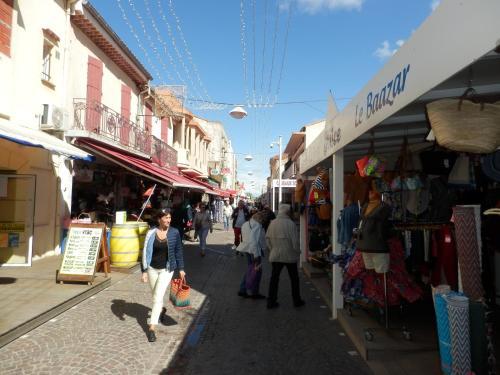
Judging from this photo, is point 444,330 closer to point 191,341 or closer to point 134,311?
point 191,341

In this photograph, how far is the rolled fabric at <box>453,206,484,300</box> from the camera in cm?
340

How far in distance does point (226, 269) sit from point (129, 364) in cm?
649

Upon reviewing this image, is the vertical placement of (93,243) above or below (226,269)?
above

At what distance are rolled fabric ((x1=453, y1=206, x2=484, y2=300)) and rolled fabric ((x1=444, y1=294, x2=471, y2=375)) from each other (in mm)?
173

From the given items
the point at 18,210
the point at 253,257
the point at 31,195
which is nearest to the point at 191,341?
→ the point at 253,257

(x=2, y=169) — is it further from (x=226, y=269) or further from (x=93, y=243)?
(x=226, y=269)

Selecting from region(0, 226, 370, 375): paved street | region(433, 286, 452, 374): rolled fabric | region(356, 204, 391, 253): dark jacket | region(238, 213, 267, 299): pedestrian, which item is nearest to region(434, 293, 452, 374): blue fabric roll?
region(433, 286, 452, 374): rolled fabric

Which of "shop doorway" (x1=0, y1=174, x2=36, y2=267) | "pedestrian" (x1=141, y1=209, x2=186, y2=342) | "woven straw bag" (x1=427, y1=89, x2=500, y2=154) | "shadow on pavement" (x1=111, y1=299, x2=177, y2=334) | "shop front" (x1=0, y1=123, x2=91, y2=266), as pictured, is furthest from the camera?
"shop doorway" (x1=0, y1=174, x2=36, y2=267)

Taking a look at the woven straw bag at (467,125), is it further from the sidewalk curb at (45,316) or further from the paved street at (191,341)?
the sidewalk curb at (45,316)

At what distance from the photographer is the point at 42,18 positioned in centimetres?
1005

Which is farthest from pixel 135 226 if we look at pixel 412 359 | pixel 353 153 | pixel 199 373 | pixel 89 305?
pixel 412 359

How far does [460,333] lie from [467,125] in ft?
5.43

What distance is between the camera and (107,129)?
13.2m

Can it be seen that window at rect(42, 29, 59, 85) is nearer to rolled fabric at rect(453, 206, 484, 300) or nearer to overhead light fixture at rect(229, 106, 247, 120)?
overhead light fixture at rect(229, 106, 247, 120)
